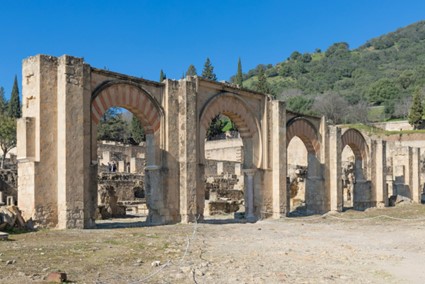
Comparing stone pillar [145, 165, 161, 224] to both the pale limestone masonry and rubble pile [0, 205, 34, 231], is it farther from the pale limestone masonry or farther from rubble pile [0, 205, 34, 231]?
rubble pile [0, 205, 34, 231]

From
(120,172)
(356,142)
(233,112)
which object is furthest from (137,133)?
(233,112)

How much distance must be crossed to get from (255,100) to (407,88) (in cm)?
5686

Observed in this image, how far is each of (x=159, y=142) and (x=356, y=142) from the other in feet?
38.0

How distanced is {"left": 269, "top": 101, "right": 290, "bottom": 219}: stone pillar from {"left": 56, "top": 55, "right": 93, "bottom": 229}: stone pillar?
7054mm

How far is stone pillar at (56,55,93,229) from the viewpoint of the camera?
11914mm

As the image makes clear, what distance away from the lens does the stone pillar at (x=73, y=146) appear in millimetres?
11914

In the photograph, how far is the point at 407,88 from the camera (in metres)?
69.1

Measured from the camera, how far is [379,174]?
23.7m

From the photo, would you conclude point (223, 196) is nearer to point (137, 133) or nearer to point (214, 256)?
point (214, 256)

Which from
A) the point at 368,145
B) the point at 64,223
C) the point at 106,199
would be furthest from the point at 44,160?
the point at 368,145

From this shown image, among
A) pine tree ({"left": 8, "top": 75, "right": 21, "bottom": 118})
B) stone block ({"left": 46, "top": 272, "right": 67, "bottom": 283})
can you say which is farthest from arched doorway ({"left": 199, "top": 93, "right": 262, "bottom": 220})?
pine tree ({"left": 8, "top": 75, "right": 21, "bottom": 118})

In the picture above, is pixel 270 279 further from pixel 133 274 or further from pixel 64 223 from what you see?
pixel 64 223

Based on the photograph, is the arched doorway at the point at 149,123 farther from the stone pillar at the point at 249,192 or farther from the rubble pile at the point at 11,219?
the stone pillar at the point at 249,192

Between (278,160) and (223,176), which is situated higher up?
(278,160)
